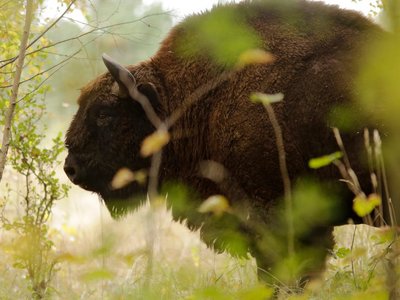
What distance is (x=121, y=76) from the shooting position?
16.9 feet

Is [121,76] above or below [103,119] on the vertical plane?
above

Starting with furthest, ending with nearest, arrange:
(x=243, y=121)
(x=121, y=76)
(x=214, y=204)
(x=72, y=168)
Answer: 1. (x=72, y=168)
2. (x=121, y=76)
3. (x=243, y=121)
4. (x=214, y=204)

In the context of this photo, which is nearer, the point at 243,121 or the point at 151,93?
the point at 243,121

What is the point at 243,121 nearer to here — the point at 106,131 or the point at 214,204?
the point at 106,131

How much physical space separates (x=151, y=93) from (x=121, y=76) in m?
0.27

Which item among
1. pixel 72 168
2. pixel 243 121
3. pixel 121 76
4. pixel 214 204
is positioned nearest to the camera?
pixel 214 204

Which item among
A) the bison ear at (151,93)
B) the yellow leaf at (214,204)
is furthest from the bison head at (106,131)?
the yellow leaf at (214,204)

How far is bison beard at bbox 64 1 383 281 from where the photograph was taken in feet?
14.8

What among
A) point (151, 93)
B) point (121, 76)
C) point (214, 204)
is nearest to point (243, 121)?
point (151, 93)

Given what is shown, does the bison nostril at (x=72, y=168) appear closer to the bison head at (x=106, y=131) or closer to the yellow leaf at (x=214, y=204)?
the bison head at (x=106, y=131)

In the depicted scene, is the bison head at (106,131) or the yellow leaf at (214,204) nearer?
the yellow leaf at (214,204)

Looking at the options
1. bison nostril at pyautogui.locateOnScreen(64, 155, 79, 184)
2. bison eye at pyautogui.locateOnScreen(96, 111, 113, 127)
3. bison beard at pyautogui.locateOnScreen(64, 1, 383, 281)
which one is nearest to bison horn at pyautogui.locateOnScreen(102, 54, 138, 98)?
bison beard at pyautogui.locateOnScreen(64, 1, 383, 281)

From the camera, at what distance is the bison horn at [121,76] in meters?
5.09

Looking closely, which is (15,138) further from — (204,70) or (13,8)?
(204,70)
